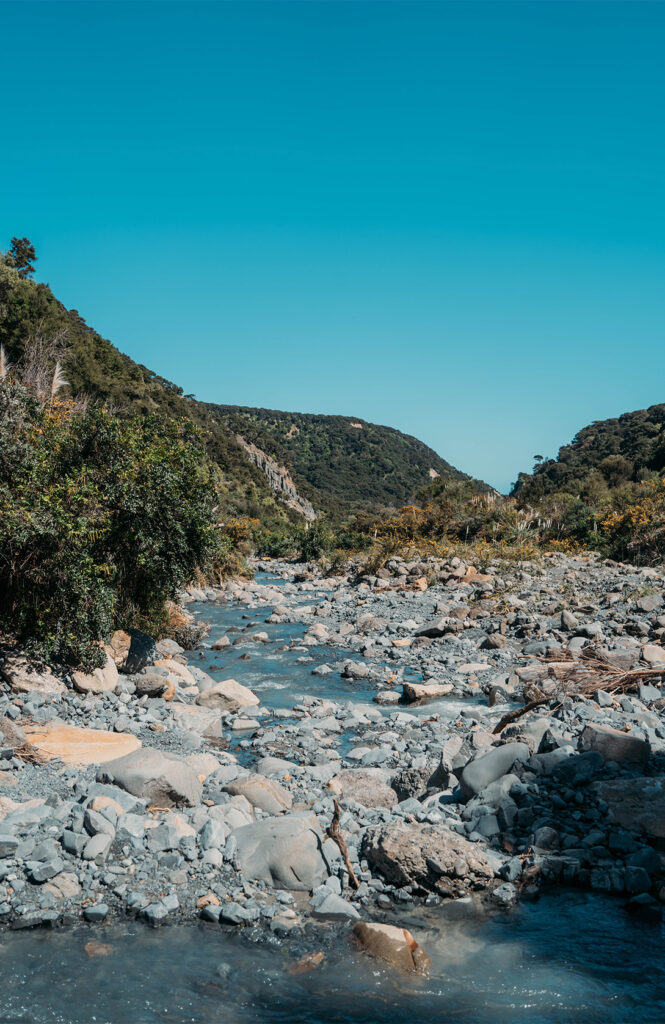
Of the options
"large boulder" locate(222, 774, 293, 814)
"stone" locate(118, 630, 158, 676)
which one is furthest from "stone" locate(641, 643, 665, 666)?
"stone" locate(118, 630, 158, 676)

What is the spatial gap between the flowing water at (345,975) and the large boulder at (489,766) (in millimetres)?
1676

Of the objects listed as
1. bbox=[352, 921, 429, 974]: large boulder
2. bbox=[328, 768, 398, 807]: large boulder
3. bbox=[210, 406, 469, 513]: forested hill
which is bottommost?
bbox=[352, 921, 429, 974]: large boulder

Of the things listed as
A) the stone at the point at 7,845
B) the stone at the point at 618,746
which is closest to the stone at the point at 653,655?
the stone at the point at 618,746

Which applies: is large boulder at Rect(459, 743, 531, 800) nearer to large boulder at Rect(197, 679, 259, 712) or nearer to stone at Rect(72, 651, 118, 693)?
large boulder at Rect(197, 679, 259, 712)

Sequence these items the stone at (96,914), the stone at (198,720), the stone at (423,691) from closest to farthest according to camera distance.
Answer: the stone at (96,914)
the stone at (198,720)
the stone at (423,691)

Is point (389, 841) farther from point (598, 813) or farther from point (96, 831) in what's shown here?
point (96, 831)

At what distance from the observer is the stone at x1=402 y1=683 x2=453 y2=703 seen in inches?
469

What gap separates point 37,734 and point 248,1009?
16.5ft

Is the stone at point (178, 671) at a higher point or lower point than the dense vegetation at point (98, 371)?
lower

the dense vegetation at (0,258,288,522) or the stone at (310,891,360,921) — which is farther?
the dense vegetation at (0,258,288,522)

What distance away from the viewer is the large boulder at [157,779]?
6.65m

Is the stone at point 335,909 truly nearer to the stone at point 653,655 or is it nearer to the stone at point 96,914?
the stone at point 96,914

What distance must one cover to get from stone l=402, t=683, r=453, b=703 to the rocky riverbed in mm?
36

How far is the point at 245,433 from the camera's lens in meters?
99.9
